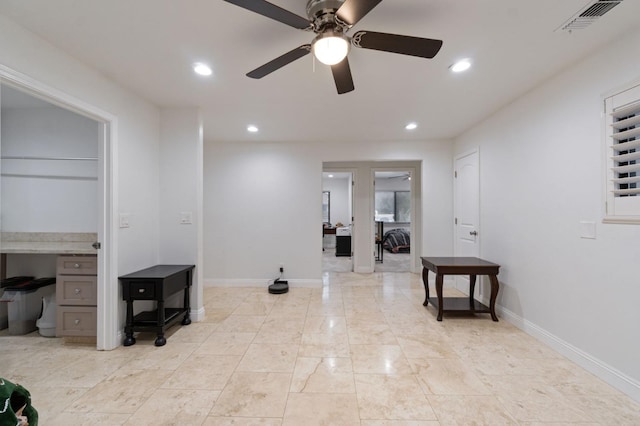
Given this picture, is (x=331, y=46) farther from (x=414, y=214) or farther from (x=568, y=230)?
(x=414, y=214)

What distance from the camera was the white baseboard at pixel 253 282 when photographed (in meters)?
4.35

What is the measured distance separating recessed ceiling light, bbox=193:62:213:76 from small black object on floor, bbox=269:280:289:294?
9.74ft

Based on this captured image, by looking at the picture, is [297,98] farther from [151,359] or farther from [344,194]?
[344,194]

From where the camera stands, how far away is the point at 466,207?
3.88m

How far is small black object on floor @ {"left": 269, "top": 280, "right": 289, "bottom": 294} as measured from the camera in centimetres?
399

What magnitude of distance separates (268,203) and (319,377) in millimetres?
2967

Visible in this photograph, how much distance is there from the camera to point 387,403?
167 centimetres

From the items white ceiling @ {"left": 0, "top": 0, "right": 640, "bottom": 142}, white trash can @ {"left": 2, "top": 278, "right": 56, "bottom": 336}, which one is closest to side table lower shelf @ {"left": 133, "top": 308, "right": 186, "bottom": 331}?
white trash can @ {"left": 2, "top": 278, "right": 56, "bottom": 336}

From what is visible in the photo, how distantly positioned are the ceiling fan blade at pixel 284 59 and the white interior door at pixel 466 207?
9.97 feet

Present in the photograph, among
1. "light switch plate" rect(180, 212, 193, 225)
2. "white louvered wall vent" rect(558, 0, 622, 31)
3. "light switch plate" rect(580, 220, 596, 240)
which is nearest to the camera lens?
"white louvered wall vent" rect(558, 0, 622, 31)

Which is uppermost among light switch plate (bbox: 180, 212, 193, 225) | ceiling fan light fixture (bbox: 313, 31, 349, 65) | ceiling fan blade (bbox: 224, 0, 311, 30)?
ceiling fan blade (bbox: 224, 0, 311, 30)

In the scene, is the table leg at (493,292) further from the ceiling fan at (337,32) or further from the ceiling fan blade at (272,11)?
the ceiling fan blade at (272,11)

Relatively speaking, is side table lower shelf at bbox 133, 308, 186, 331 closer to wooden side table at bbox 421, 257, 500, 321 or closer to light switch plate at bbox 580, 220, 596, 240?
wooden side table at bbox 421, 257, 500, 321

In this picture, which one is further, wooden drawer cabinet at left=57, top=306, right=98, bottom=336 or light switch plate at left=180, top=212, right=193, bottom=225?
light switch plate at left=180, top=212, right=193, bottom=225
